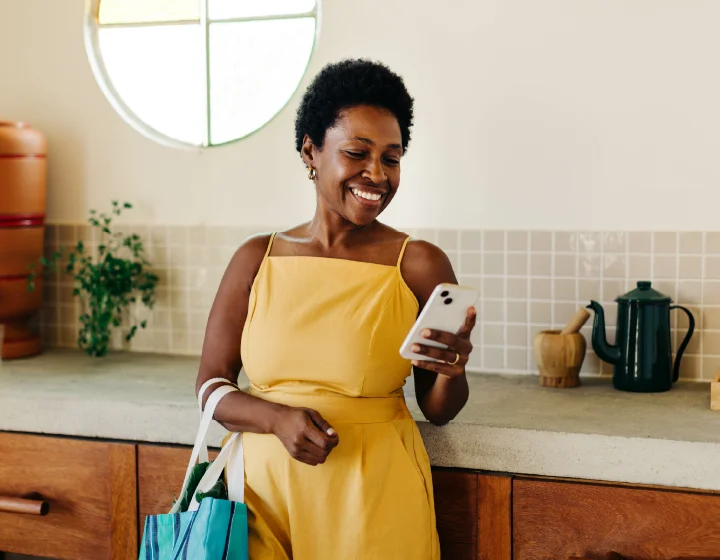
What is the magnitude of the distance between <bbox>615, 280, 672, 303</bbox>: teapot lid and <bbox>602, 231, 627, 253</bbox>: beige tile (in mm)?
157

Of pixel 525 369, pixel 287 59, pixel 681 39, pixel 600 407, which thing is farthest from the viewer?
pixel 287 59

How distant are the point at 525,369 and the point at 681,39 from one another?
0.90 m

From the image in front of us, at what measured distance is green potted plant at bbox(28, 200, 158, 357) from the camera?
2.59 metres

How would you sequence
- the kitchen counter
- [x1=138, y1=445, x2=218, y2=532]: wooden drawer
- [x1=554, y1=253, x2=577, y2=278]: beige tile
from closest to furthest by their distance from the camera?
the kitchen counter → [x1=138, y1=445, x2=218, y2=532]: wooden drawer → [x1=554, y1=253, x2=577, y2=278]: beige tile

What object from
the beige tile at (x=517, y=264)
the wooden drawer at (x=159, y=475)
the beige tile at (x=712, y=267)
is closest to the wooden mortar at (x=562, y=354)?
the beige tile at (x=517, y=264)

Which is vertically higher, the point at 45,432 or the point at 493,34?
the point at 493,34

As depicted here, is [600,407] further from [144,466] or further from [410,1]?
[410,1]

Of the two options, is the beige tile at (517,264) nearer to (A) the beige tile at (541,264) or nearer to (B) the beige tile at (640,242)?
(A) the beige tile at (541,264)

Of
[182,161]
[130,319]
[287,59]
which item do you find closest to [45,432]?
[130,319]

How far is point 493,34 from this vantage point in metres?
2.33

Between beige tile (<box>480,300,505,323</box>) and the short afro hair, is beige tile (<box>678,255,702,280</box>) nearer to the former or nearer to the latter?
beige tile (<box>480,300,505,323</box>)

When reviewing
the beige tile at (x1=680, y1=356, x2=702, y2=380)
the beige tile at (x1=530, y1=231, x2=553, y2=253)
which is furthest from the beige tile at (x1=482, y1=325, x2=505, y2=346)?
the beige tile at (x1=680, y1=356, x2=702, y2=380)

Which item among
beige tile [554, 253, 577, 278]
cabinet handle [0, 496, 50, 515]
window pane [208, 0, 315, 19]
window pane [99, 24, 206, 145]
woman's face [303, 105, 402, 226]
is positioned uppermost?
window pane [208, 0, 315, 19]

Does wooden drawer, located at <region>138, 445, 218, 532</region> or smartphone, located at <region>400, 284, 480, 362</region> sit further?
wooden drawer, located at <region>138, 445, 218, 532</region>
